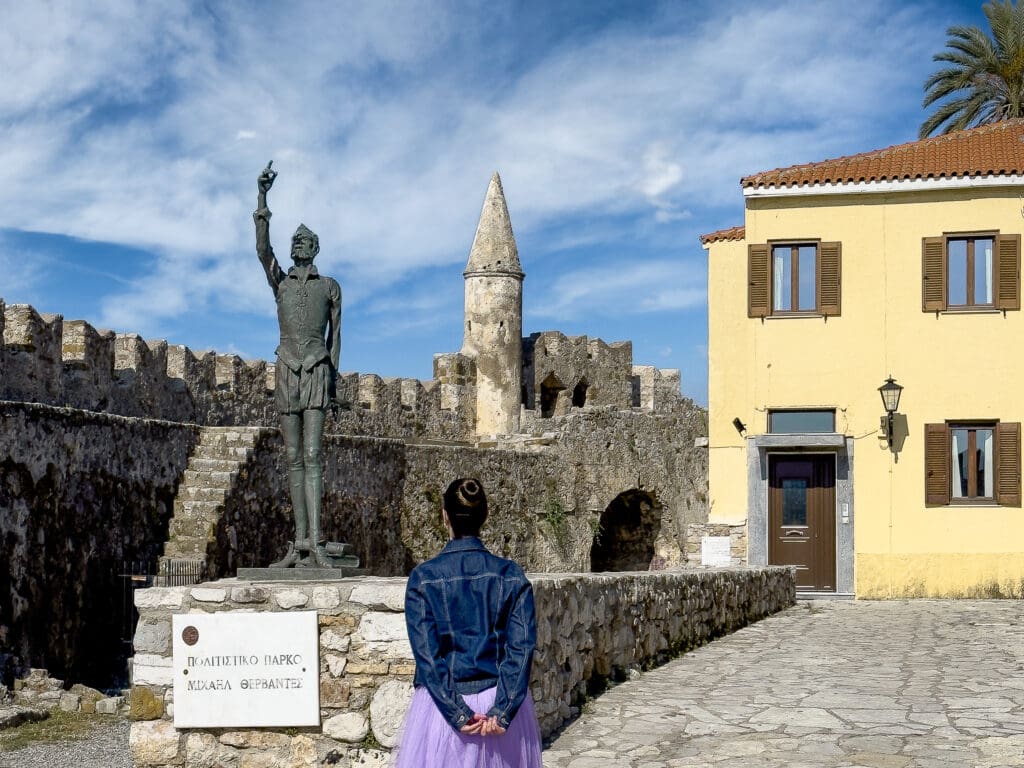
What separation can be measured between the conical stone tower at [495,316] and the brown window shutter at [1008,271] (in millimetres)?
14802

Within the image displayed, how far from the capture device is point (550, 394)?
35156mm

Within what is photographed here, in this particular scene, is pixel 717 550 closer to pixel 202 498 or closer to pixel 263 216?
pixel 202 498

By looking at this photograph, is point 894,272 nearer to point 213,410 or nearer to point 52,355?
point 213,410

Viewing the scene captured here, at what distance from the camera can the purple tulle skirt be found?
4.74 m

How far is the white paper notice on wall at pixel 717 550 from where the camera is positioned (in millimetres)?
19562

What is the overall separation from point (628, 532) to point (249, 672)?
2432 centimetres

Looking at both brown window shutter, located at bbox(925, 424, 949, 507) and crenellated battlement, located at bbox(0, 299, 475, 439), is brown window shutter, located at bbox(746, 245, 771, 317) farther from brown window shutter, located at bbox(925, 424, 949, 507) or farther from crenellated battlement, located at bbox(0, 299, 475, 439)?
crenellated battlement, located at bbox(0, 299, 475, 439)

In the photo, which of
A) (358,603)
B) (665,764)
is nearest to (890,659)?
(665,764)

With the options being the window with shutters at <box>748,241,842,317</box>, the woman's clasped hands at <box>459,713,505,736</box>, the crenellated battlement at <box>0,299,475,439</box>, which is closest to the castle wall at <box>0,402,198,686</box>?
the crenellated battlement at <box>0,299,475,439</box>

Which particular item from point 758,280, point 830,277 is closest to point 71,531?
point 758,280

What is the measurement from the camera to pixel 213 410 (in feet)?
64.5

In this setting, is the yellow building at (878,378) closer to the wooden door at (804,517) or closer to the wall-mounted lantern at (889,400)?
the wooden door at (804,517)

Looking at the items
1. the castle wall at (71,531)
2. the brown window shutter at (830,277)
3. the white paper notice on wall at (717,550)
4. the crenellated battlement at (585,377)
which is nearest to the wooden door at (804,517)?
the white paper notice on wall at (717,550)

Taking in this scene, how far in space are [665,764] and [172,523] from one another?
28.8 feet
